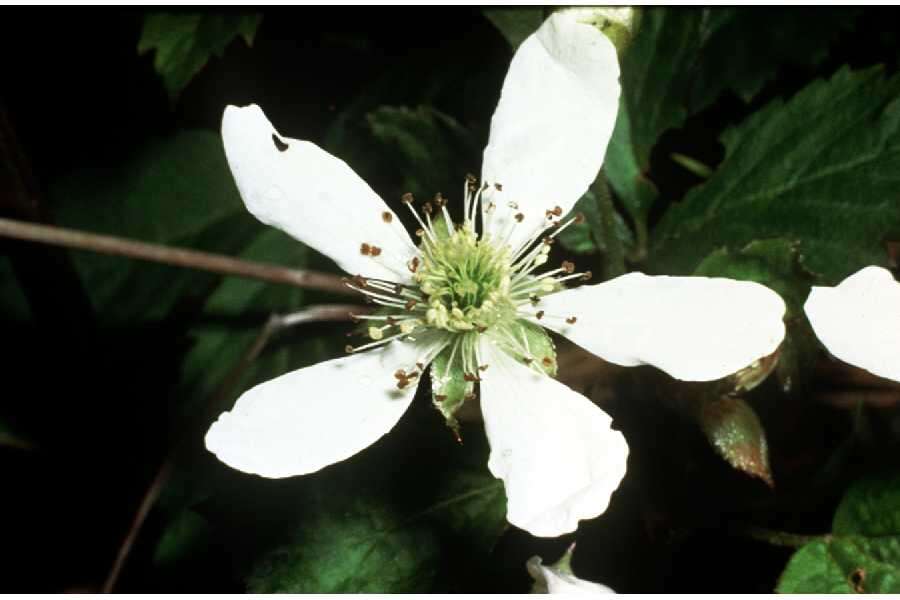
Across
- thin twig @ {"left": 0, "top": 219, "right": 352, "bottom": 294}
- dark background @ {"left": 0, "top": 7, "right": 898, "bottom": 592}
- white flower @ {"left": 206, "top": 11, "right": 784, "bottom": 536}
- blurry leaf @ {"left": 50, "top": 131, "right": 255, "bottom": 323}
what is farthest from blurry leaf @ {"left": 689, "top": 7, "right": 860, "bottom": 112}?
blurry leaf @ {"left": 50, "top": 131, "right": 255, "bottom": 323}

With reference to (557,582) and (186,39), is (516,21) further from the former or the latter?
(557,582)

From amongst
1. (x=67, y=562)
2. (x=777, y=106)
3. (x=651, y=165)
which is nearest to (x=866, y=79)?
(x=777, y=106)

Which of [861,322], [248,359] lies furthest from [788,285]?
[248,359]

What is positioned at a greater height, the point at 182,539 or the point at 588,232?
the point at 588,232

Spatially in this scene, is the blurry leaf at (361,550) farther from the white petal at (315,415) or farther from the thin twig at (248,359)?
the thin twig at (248,359)

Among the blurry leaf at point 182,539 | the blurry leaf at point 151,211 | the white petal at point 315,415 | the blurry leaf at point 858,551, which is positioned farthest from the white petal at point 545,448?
the blurry leaf at point 151,211

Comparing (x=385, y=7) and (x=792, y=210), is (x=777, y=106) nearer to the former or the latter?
(x=792, y=210)

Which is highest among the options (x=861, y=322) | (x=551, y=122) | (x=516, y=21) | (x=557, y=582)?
(x=516, y=21)
